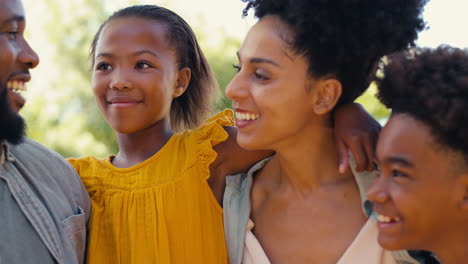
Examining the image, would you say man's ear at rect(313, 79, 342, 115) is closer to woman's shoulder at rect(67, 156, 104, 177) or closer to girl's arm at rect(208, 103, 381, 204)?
girl's arm at rect(208, 103, 381, 204)

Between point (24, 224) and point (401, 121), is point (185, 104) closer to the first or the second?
point (24, 224)

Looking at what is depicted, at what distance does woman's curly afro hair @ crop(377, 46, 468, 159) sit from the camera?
1.94 meters

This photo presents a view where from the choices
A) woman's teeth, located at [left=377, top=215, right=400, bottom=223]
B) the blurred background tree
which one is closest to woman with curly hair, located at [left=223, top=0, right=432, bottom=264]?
woman's teeth, located at [left=377, top=215, right=400, bottom=223]

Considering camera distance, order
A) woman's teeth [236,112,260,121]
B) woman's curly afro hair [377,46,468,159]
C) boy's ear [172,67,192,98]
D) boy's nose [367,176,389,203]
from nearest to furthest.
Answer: woman's curly afro hair [377,46,468,159] < boy's nose [367,176,389,203] < woman's teeth [236,112,260,121] < boy's ear [172,67,192,98]

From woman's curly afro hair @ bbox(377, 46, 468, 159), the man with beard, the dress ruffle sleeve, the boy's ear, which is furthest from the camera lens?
the boy's ear

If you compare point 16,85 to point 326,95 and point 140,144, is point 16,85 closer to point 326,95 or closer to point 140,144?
point 140,144

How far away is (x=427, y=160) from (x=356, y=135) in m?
0.42

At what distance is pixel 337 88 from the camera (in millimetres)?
2408

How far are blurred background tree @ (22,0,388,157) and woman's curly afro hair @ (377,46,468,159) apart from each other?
15.5 ft

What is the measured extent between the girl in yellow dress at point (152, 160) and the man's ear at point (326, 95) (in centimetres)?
12

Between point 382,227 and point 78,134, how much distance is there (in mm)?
5481

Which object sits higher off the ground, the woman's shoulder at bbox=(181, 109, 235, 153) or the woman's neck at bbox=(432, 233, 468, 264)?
the woman's shoulder at bbox=(181, 109, 235, 153)

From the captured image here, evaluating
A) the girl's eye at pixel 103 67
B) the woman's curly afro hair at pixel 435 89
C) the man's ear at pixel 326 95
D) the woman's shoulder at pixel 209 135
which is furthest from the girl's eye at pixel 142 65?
the woman's curly afro hair at pixel 435 89

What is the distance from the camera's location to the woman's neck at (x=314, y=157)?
2.53 m
